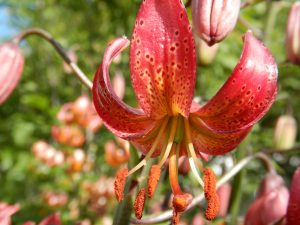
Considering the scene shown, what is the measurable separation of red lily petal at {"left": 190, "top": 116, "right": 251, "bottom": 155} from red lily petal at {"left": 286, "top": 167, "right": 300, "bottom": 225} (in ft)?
0.41

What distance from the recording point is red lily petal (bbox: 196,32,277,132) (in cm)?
74

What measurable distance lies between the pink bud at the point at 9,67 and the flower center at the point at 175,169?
1.02 feet

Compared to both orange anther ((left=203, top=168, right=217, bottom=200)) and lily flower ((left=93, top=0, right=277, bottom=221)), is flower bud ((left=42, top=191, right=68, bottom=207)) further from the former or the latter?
orange anther ((left=203, top=168, right=217, bottom=200))

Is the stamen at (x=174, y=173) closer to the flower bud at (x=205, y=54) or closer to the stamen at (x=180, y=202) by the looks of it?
the stamen at (x=180, y=202)

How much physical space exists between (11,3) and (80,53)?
3.35ft

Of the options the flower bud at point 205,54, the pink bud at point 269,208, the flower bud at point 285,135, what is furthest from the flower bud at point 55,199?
the pink bud at point 269,208

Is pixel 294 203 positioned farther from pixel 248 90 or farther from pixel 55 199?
pixel 55 199

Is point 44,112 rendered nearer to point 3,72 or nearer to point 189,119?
point 3,72

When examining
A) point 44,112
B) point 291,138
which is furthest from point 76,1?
point 291,138

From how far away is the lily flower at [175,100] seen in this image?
2.40 feet

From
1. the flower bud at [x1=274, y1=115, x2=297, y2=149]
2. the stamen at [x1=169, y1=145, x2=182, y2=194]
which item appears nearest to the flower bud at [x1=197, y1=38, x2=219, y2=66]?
the stamen at [x1=169, y1=145, x2=182, y2=194]

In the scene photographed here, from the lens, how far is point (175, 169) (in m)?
0.84

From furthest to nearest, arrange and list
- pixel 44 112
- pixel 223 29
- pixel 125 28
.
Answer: pixel 44 112, pixel 125 28, pixel 223 29

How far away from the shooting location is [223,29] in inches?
33.5
